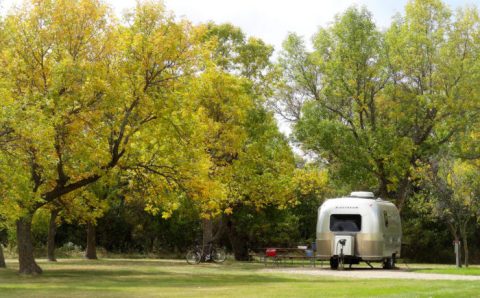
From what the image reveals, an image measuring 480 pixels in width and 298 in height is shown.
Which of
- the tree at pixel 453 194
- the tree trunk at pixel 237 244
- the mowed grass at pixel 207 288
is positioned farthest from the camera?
the tree trunk at pixel 237 244

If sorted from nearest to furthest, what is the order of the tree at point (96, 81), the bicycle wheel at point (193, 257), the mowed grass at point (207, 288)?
1. the mowed grass at point (207, 288)
2. the tree at point (96, 81)
3. the bicycle wheel at point (193, 257)

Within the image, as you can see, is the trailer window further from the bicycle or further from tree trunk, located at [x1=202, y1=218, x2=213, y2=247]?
tree trunk, located at [x1=202, y1=218, x2=213, y2=247]

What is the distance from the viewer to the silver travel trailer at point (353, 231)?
30750mm

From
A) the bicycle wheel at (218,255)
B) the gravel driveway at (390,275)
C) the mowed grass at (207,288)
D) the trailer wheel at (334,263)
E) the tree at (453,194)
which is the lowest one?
the mowed grass at (207,288)

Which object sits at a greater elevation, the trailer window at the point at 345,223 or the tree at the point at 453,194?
the tree at the point at 453,194

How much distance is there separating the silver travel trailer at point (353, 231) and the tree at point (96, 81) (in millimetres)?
7591

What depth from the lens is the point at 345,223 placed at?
1237 inches

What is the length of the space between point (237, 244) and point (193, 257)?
26.0ft

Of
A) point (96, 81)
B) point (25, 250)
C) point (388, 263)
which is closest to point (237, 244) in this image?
point (388, 263)

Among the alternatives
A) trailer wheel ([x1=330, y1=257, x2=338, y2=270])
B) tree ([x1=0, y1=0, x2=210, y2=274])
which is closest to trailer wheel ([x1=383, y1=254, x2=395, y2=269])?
trailer wheel ([x1=330, y1=257, x2=338, y2=270])

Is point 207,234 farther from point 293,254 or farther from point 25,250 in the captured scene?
point 25,250

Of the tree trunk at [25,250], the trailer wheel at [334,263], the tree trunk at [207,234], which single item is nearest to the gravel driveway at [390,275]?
the trailer wheel at [334,263]

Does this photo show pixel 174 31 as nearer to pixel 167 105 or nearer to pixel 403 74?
pixel 167 105

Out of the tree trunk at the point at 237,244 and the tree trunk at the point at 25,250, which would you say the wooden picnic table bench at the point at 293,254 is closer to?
the tree trunk at the point at 237,244
